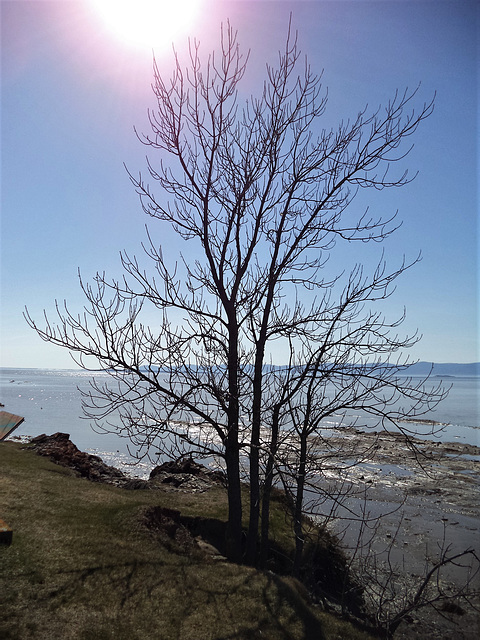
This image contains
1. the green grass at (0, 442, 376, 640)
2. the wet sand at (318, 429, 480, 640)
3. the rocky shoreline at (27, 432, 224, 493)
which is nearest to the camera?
the green grass at (0, 442, 376, 640)

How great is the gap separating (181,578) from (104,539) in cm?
220

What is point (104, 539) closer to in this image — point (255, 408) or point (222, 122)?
point (255, 408)

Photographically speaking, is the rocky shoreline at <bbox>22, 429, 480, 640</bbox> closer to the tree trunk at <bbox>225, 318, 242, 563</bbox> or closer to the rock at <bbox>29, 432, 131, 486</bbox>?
the rock at <bbox>29, 432, 131, 486</bbox>

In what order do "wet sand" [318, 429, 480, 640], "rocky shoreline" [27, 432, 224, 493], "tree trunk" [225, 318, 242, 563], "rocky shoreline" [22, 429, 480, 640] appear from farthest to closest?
"rocky shoreline" [27, 432, 224, 493] < "rocky shoreline" [22, 429, 480, 640] < "wet sand" [318, 429, 480, 640] < "tree trunk" [225, 318, 242, 563]

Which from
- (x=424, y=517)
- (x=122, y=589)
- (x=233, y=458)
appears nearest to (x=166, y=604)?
(x=122, y=589)

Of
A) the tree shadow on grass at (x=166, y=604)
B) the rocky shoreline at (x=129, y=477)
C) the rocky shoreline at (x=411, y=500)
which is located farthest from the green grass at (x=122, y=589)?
the rocky shoreline at (x=129, y=477)

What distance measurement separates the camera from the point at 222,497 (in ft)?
57.2

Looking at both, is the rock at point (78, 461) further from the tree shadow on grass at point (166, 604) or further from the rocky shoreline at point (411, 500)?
the tree shadow on grass at point (166, 604)

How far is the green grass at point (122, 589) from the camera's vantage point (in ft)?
23.1

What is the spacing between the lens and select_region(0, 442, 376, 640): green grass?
23.1ft

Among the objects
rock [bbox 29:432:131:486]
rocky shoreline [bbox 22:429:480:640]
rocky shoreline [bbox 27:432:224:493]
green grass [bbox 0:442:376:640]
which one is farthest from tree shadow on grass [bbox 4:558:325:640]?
rock [bbox 29:432:131:486]

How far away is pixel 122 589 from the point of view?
8.11 m

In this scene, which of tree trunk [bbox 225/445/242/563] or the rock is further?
the rock

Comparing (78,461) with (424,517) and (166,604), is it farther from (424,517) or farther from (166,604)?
(424,517)
